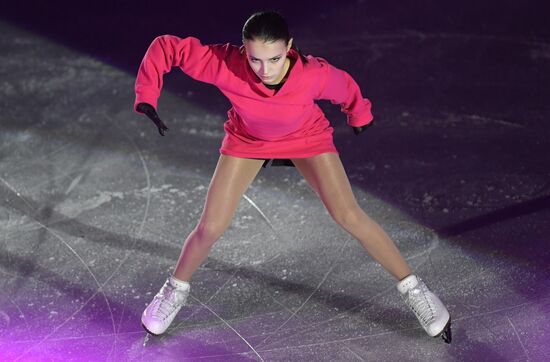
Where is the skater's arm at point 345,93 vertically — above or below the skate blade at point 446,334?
above

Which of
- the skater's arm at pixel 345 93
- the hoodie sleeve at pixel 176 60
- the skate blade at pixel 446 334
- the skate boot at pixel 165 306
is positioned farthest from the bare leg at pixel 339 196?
the skate boot at pixel 165 306

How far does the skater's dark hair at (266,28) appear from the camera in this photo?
354cm

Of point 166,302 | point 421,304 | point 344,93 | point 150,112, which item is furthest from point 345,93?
point 166,302

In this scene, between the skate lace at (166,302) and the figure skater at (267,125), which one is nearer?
the figure skater at (267,125)

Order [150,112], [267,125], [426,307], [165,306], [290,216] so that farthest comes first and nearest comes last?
[290,216], [165,306], [426,307], [267,125], [150,112]

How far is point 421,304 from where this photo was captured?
4.13m

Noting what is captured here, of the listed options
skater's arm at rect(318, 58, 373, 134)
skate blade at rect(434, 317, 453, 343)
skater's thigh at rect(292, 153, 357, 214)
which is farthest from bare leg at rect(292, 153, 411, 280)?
skate blade at rect(434, 317, 453, 343)

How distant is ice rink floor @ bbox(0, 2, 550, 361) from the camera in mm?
4227

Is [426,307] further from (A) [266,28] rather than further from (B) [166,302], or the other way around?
(A) [266,28]

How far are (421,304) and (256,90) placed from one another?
51.2 inches

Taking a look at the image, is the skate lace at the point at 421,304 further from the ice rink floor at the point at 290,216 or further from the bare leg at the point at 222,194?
the bare leg at the point at 222,194

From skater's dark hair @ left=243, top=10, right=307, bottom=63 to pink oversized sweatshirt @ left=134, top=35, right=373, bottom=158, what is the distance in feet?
0.71

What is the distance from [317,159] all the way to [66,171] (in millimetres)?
2461

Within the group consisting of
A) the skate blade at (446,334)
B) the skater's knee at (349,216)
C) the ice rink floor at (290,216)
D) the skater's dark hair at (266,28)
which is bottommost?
the ice rink floor at (290,216)
